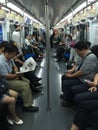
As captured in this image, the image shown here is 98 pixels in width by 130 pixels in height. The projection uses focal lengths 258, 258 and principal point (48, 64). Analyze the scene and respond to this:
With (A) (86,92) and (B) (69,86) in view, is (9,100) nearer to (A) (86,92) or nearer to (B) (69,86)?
(A) (86,92)

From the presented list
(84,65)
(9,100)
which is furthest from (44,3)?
(9,100)

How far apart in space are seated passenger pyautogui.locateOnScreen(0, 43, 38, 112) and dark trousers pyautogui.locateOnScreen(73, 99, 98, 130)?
4.73 feet

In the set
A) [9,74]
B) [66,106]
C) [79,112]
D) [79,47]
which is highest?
[79,47]

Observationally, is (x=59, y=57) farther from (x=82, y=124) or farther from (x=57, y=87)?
(x=82, y=124)

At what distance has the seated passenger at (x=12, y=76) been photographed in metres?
4.17

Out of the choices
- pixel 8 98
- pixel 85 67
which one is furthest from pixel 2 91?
pixel 85 67

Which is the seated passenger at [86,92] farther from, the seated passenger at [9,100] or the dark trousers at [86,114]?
the seated passenger at [9,100]

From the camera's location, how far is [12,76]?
4.33 meters

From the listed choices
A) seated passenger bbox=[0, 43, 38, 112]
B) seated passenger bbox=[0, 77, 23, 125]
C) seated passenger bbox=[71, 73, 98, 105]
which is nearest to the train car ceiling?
seated passenger bbox=[0, 43, 38, 112]

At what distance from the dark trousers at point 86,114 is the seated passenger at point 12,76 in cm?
144

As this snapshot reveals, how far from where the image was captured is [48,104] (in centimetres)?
470

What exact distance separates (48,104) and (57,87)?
5.80 ft

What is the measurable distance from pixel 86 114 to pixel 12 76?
161cm

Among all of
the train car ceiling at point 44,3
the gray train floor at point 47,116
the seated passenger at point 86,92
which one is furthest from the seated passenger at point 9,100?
the train car ceiling at point 44,3
